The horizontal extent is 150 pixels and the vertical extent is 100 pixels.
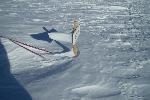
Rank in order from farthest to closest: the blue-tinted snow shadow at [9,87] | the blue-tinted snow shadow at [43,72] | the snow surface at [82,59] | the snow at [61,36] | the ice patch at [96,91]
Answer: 1. the snow at [61,36]
2. the blue-tinted snow shadow at [43,72]
3. the snow surface at [82,59]
4. the ice patch at [96,91]
5. the blue-tinted snow shadow at [9,87]

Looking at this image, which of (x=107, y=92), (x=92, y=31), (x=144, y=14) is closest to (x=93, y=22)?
(x=92, y=31)

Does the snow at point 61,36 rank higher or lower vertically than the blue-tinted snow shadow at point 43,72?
higher

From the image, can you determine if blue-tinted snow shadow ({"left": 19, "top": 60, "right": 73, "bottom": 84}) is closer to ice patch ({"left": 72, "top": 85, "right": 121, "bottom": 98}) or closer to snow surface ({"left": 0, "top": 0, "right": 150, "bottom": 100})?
snow surface ({"left": 0, "top": 0, "right": 150, "bottom": 100})

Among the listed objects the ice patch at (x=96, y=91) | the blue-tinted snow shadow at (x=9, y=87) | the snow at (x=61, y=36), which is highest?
the snow at (x=61, y=36)

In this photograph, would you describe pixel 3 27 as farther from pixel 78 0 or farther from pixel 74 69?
pixel 78 0

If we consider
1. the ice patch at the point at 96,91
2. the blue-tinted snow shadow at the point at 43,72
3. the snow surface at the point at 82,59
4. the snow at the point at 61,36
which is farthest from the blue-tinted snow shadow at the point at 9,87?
the snow at the point at 61,36

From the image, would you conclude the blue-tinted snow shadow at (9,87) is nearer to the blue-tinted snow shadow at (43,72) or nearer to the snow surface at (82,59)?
the snow surface at (82,59)

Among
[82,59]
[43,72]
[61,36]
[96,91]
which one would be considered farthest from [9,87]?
[61,36]
